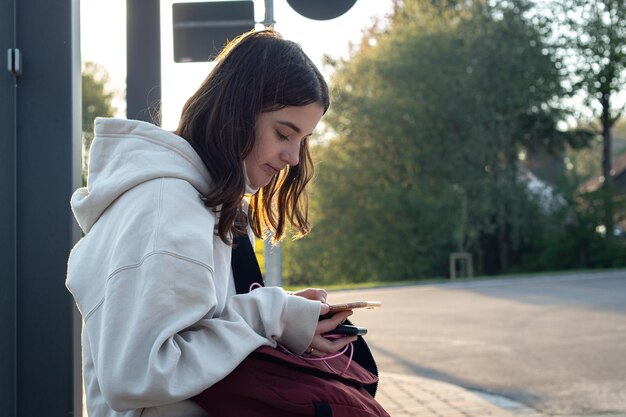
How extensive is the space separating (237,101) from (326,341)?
56cm

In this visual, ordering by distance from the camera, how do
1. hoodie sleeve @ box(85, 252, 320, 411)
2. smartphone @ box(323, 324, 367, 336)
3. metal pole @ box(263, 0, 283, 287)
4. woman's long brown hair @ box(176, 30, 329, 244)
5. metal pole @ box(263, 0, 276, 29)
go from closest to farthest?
hoodie sleeve @ box(85, 252, 320, 411), woman's long brown hair @ box(176, 30, 329, 244), smartphone @ box(323, 324, 367, 336), metal pole @ box(263, 0, 276, 29), metal pole @ box(263, 0, 283, 287)

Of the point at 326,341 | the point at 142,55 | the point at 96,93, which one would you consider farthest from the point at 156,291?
the point at 96,93

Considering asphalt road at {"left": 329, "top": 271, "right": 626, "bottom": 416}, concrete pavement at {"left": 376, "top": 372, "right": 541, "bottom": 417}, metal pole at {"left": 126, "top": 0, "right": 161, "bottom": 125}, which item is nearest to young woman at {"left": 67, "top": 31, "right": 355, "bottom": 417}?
metal pole at {"left": 126, "top": 0, "right": 161, "bottom": 125}

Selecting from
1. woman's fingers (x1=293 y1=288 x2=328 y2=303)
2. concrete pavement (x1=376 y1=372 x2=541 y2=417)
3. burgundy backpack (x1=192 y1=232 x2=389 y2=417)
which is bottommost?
concrete pavement (x1=376 y1=372 x2=541 y2=417)

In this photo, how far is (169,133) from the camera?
6.71ft

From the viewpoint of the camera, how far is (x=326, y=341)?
2086 mm

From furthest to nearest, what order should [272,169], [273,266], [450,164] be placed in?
[450,164]
[273,266]
[272,169]

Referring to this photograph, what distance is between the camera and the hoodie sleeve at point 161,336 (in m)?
1.78

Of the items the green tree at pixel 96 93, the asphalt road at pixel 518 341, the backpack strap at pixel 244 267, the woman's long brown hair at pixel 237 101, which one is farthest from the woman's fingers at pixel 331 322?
the green tree at pixel 96 93

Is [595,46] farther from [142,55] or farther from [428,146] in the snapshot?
[142,55]

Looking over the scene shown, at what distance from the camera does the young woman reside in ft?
5.92

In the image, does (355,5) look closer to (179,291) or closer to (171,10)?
(171,10)

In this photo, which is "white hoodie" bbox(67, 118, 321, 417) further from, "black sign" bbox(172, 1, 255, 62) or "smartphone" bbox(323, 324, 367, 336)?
"black sign" bbox(172, 1, 255, 62)

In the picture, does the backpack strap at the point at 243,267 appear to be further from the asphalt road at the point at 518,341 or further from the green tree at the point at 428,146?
the green tree at the point at 428,146
